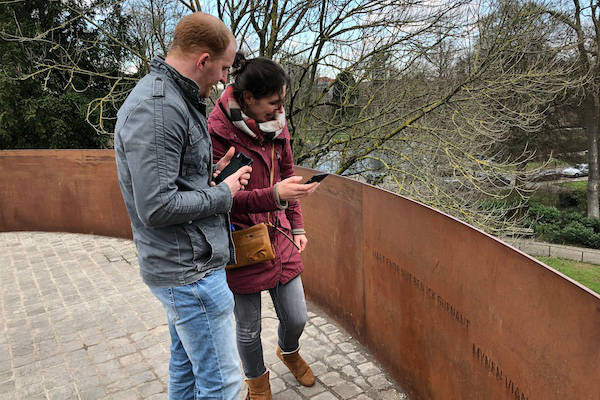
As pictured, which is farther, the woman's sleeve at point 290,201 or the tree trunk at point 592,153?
the tree trunk at point 592,153

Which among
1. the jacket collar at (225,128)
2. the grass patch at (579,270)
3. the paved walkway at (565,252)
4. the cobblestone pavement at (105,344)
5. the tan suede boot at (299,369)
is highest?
the jacket collar at (225,128)

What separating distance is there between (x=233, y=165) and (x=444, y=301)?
Answer: 1.29 metres

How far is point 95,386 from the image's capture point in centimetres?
317

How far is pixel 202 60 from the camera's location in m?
1.74

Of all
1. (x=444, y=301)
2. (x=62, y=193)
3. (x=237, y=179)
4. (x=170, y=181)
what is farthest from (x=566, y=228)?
(x=170, y=181)

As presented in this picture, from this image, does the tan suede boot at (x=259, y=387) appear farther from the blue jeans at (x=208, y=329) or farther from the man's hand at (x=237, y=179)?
the man's hand at (x=237, y=179)

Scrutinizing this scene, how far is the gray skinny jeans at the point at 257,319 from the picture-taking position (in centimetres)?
255

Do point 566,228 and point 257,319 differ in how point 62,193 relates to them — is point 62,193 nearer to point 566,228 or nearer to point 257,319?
point 257,319

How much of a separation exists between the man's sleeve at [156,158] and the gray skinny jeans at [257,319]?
1.02 metres

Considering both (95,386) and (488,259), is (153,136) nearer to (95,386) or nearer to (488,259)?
(488,259)

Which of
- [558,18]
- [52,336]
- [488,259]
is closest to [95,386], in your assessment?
[52,336]

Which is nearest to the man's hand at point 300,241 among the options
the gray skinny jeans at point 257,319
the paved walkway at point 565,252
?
the gray skinny jeans at point 257,319

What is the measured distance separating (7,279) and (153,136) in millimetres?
4873

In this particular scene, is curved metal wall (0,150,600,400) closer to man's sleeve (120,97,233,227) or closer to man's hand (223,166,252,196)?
man's hand (223,166,252,196)
